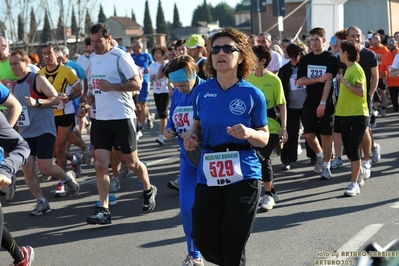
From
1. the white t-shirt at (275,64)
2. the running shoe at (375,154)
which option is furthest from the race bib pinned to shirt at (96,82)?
the running shoe at (375,154)

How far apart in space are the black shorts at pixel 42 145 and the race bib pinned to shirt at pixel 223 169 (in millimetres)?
4185

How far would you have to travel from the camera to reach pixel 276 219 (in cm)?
758

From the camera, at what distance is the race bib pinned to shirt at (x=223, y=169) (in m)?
4.57

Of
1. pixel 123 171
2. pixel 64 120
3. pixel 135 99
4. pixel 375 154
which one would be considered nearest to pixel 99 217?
pixel 64 120

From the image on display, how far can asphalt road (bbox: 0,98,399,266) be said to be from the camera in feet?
21.1

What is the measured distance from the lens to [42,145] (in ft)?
27.5

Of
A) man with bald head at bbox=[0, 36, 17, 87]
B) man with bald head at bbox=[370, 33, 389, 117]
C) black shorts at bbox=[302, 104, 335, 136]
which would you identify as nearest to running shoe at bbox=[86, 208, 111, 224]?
man with bald head at bbox=[0, 36, 17, 87]

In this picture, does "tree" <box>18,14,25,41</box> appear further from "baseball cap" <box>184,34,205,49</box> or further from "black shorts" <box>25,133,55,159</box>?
"black shorts" <box>25,133,55,159</box>

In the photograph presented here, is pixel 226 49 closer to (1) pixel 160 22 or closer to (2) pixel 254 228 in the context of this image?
(2) pixel 254 228

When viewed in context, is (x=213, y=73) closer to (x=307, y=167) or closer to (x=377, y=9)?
(x=307, y=167)

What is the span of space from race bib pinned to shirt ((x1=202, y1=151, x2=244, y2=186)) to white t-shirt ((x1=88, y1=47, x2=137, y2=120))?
11.1 ft

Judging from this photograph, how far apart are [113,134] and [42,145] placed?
1037 mm

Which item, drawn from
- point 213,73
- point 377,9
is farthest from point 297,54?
point 377,9

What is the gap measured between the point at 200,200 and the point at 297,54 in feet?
20.1
